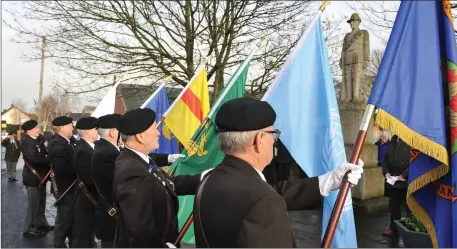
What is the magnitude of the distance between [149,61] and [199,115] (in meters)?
6.91

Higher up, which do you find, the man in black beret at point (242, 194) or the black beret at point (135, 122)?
the black beret at point (135, 122)

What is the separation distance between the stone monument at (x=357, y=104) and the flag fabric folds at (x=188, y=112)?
159 inches

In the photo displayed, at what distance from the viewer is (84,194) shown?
193 inches

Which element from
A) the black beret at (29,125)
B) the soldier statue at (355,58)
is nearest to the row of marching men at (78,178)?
the black beret at (29,125)

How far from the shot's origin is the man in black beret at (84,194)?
187 inches

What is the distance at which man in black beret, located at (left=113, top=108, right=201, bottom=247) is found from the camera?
248 cm

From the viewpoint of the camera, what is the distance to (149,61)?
1202 cm

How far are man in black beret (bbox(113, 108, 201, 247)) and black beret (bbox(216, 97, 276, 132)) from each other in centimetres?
93

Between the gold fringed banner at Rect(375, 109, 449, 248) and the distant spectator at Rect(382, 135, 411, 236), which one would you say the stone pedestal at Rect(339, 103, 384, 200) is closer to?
the distant spectator at Rect(382, 135, 411, 236)

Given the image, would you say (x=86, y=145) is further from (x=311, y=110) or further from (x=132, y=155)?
(x=311, y=110)

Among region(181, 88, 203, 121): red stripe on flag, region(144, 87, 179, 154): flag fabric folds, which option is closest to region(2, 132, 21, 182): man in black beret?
region(144, 87, 179, 154): flag fabric folds

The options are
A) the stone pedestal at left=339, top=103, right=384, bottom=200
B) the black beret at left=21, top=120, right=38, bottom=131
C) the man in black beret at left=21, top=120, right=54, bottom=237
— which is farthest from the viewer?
the stone pedestal at left=339, top=103, right=384, bottom=200

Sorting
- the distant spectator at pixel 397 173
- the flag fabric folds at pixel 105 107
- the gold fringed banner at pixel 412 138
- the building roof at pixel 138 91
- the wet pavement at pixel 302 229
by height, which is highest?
the building roof at pixel 138 91

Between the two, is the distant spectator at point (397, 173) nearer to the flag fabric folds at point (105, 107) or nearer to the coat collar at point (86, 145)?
the coat collar at point (86, 145)
